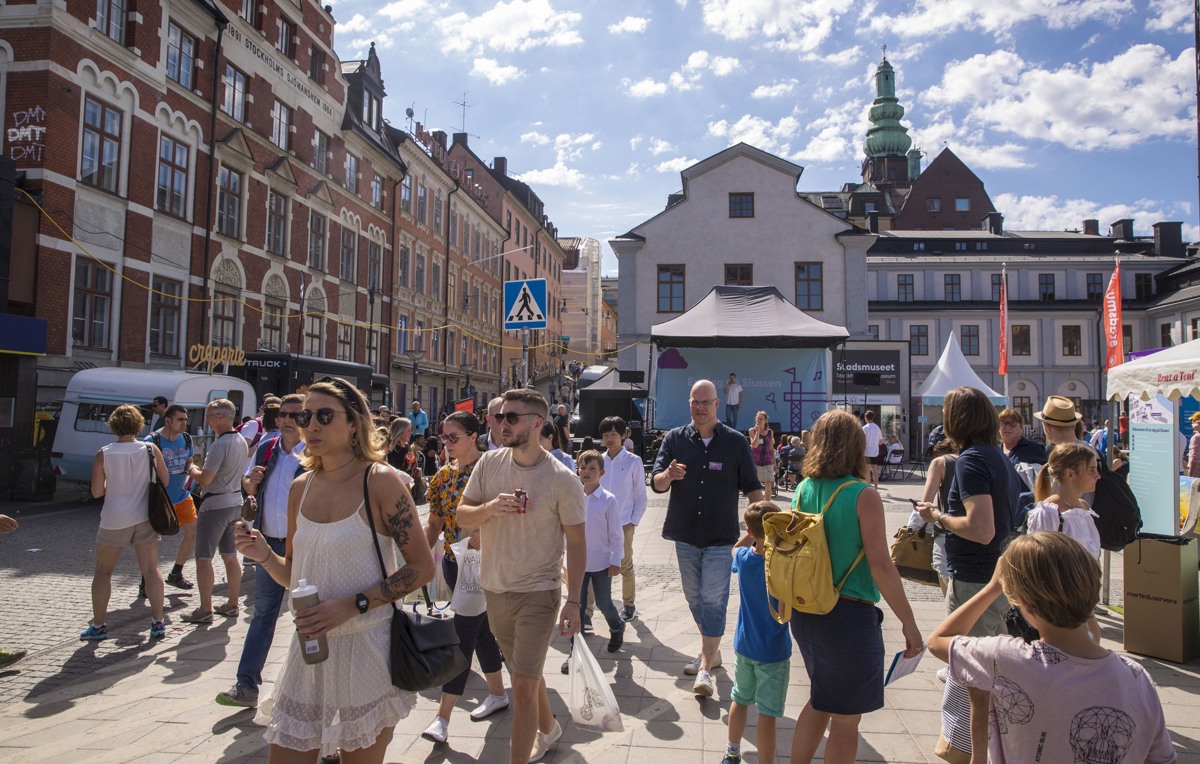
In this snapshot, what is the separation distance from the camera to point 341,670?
279cm

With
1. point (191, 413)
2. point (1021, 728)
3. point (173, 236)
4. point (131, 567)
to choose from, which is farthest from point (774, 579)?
point (173, 236)

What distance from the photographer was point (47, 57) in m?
17.0

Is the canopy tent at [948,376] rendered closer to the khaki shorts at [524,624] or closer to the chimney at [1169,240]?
the khaki shorts at [524,624]

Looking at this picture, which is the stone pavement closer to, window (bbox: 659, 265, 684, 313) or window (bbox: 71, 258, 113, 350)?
window (bbox: 71, 258, 113, 350)

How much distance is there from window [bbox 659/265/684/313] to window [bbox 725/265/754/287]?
76.6 inches

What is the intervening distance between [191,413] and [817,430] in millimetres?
15055

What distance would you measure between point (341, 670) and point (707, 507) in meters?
2.80

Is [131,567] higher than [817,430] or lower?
lower

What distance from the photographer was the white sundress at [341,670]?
274 centimetres

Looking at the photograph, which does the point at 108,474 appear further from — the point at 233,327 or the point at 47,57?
the point at 233,327

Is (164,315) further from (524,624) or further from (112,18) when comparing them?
→ (524,624)

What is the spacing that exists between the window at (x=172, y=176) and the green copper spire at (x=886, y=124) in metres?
80.6

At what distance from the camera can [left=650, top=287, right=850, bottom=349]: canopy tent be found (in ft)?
61.3

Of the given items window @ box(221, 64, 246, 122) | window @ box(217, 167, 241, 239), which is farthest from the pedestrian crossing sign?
window @ box(221, 64, 246, 122)
